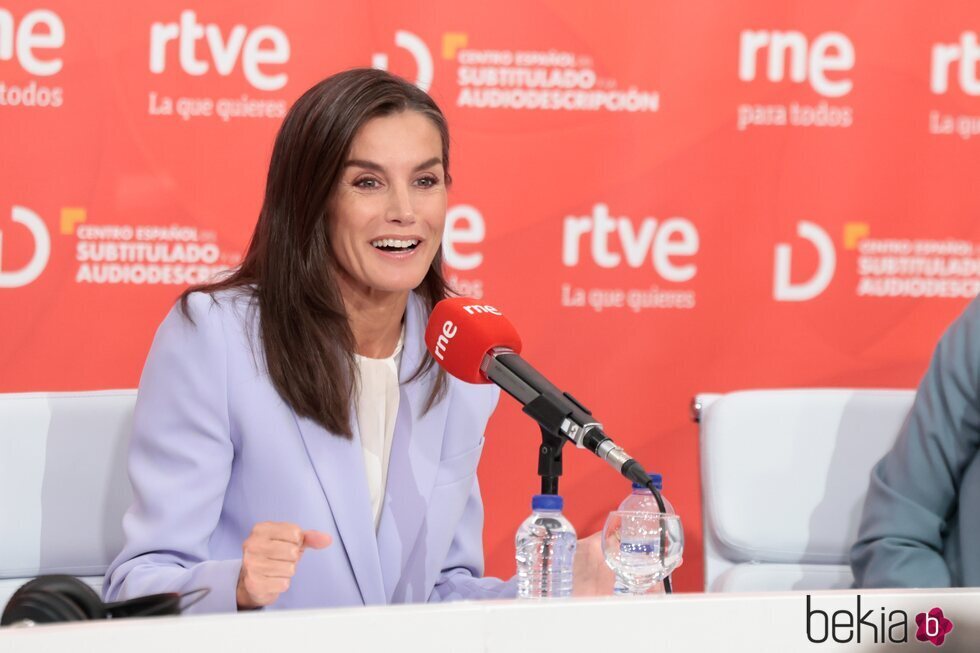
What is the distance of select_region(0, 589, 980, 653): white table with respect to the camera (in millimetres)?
873

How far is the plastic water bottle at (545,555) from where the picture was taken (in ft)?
4.70

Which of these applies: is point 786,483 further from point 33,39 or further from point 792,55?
point 33,39

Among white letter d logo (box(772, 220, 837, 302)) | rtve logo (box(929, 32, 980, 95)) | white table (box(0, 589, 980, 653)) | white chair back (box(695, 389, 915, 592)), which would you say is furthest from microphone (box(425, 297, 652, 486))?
rtve logo (box(929, 32, 980, 95))

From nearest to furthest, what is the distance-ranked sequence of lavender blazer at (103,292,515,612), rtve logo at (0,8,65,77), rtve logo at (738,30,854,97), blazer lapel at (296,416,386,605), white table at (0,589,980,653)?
white table at (0,589,980,653) → lavender blazer at (103,292,515,612) → blazer lapel at (296,416,386,605) → rtve logo at (0,8,65,77) → rtve logo at (738,30,854,97)

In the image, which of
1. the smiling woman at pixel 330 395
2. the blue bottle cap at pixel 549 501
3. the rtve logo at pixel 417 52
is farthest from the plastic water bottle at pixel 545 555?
the rtve logo at pixel 417 52

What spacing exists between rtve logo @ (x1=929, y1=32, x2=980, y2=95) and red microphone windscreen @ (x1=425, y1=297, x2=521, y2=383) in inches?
77.6

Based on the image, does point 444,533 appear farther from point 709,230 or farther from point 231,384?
point 709,230

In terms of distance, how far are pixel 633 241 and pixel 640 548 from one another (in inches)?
62.2

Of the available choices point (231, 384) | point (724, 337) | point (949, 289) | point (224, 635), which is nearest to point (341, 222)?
point (231, 384)

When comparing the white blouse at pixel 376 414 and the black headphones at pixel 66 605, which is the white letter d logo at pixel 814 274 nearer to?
the white blouse at pixel 376 414

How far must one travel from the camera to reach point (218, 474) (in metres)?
1.77

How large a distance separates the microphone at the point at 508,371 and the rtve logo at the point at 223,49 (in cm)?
145

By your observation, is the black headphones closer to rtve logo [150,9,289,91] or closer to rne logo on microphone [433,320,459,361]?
rne logo on microphone [433,320,459,361]

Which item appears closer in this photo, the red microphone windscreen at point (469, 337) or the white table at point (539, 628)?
the white table at point (539, 628)
